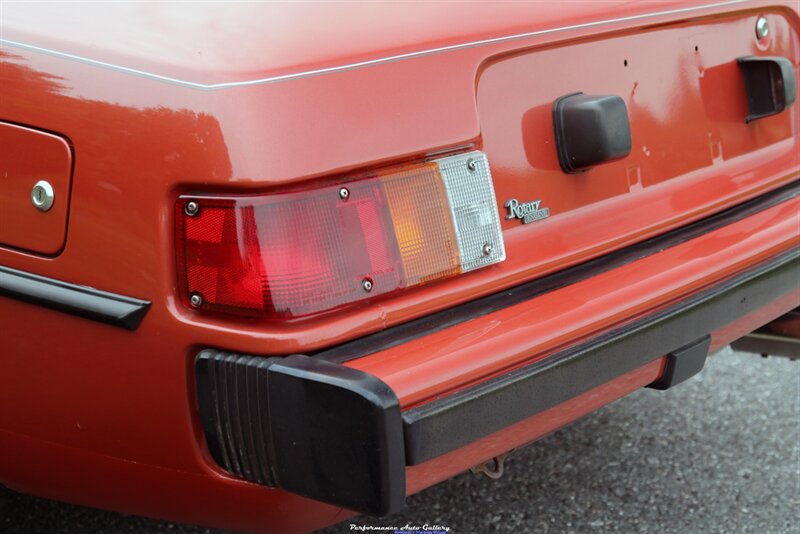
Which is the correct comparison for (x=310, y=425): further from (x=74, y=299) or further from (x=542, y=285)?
(x=542, y=285)

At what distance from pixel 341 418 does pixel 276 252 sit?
306mm

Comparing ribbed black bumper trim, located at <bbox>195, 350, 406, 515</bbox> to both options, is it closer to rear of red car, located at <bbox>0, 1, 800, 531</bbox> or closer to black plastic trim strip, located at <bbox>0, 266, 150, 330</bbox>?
rear of red car, located at <bbox>0, 1, 800, 531</bbox>

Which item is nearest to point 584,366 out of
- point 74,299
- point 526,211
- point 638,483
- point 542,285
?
point 542,285

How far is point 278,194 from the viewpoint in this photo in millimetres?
1730

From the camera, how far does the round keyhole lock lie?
1860 mm

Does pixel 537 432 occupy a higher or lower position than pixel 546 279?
lower

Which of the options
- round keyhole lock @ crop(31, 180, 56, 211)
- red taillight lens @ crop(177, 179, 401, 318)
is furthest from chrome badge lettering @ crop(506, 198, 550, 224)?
round keyhole lock @ crop(31, 180, 56, 211)

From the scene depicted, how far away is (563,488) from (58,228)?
5.69 feet

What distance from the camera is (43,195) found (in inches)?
73.6

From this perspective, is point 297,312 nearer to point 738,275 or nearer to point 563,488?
point 738,275

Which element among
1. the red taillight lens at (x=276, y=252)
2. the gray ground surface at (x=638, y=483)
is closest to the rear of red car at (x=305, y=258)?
the red taillight lens at (x=276, y=252)

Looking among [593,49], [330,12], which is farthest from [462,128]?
[593,49]

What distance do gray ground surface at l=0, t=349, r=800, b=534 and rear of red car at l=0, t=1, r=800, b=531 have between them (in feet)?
2.38

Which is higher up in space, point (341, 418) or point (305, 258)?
point (305, 258)
